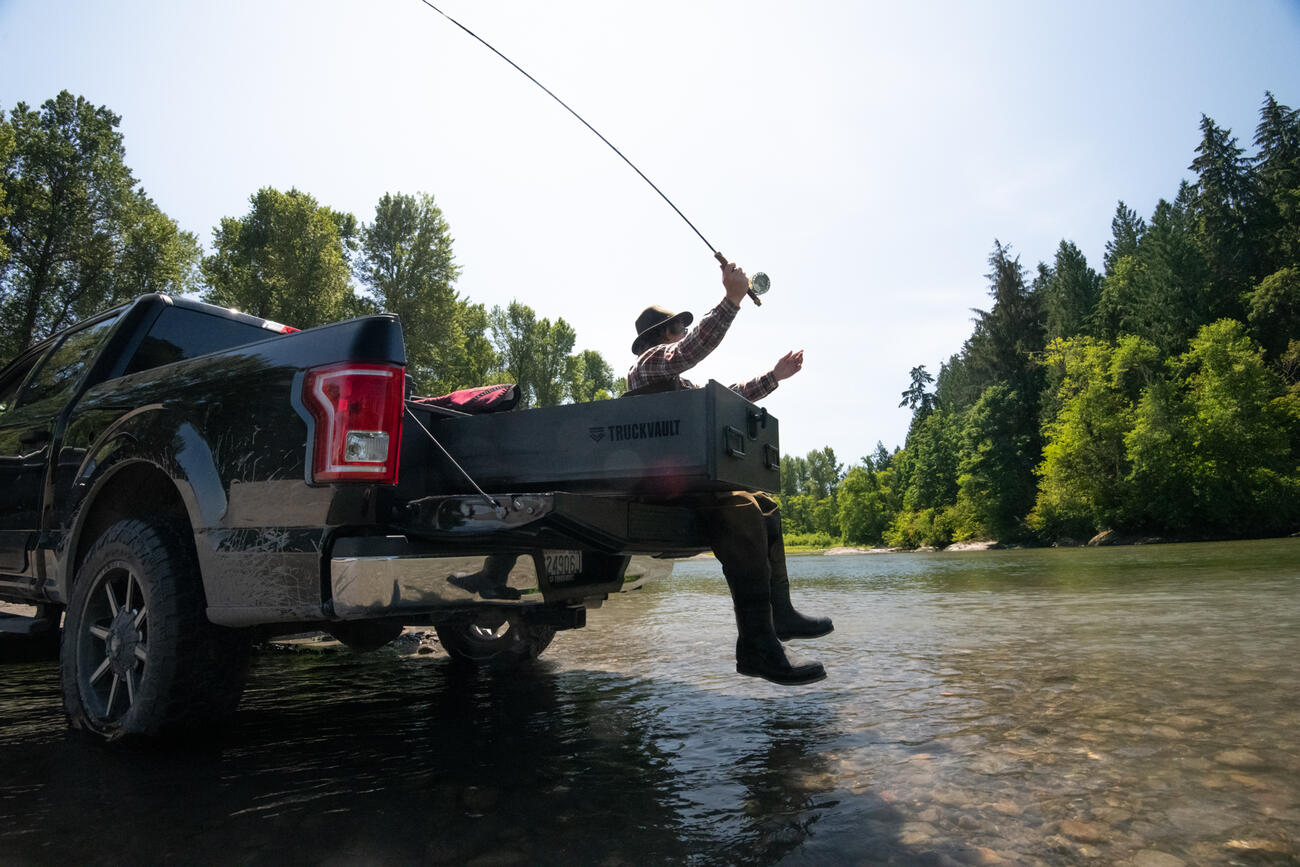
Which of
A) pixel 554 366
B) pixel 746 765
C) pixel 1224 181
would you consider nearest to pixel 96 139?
pixel 554 366

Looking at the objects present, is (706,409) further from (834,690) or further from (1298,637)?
(1298,637)

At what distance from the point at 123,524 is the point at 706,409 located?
251cm

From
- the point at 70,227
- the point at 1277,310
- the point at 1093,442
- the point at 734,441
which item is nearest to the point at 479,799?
the point at 734,441

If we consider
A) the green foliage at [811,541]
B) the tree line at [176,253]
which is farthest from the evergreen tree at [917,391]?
the tree line at [176,253]

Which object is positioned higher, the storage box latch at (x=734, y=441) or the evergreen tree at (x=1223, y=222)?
the evergreen tree at (x=1223, y=222)

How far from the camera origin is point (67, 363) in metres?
4.33

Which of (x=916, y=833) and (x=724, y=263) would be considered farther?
(x=724, y=263)

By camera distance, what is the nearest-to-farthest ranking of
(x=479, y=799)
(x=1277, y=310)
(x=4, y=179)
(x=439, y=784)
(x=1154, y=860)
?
(x=1154, y=860)
(x=479, y=799)
(x=439, y=784)
(x=4, y=179)
(x=1277, y=310)

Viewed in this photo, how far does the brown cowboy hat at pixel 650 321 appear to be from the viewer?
412 cm

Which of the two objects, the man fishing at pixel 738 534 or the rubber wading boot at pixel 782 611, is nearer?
the man fishing at pixel 738 534

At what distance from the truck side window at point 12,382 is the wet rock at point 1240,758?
652 cm

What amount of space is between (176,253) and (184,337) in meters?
28.4

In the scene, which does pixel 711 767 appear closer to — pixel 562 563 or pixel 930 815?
pixel 930 815

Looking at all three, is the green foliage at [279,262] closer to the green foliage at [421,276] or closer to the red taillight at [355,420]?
the green foliage at [421,276]
